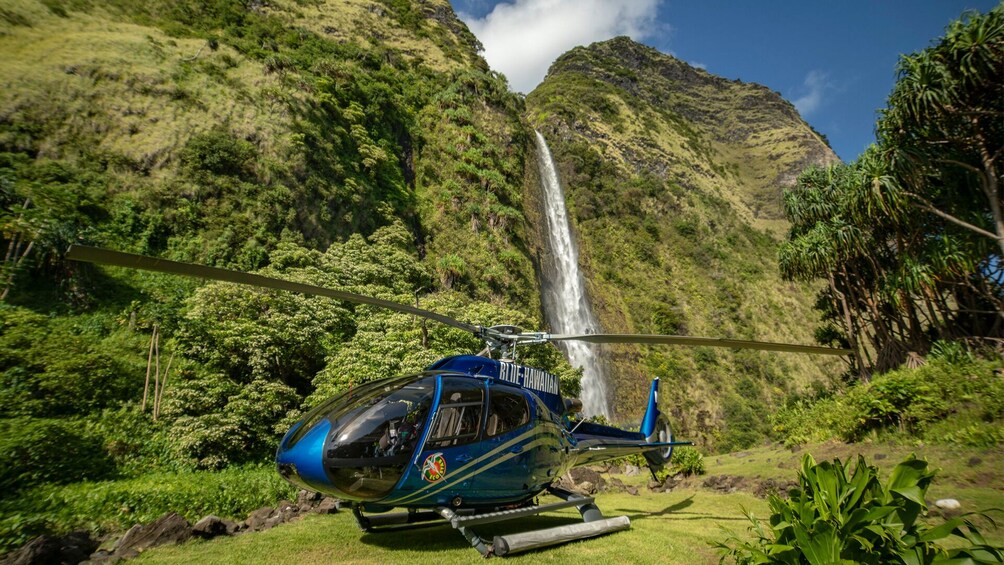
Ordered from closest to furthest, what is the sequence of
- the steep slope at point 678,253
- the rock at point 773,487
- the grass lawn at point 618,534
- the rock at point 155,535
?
1. the grass lawn at point 618,534
2. the rock at point 155,535
3. the rock at point 773,487
4. the steep slope at point 678,253

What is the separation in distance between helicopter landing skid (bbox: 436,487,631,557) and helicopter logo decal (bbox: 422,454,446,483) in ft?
1.58

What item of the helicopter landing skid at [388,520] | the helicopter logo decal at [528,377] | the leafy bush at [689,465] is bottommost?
the leafy bush at [689,465]

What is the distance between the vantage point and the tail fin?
8.87 meters

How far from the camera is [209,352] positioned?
13.3 metres

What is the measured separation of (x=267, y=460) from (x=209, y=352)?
391cm

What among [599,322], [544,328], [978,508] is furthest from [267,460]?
[599,322]

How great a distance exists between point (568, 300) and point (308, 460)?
30.9m

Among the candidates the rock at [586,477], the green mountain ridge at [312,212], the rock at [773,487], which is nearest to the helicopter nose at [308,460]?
the green mountain ridge at [312,212]

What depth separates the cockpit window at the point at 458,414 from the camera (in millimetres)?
4984

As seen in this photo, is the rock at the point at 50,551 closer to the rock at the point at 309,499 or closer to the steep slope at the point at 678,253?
the rock at the point at 309,499

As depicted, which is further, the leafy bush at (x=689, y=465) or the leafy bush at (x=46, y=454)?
the leafy bush at (x=689, y=465)

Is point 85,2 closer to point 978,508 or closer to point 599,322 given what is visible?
point 599,322

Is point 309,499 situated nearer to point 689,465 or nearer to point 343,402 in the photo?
point 343,402

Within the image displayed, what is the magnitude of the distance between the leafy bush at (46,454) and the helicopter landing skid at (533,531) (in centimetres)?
840
